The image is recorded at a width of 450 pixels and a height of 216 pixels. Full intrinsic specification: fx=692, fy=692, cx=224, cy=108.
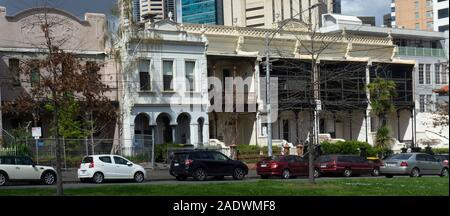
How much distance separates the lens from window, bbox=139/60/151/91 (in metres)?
43.9

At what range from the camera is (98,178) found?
30344 mm

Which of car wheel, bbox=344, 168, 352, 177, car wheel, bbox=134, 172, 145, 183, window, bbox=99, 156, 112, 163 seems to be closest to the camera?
window, bbox=99, 156, 112, 163

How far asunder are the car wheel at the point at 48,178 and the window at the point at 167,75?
A: 16.4m

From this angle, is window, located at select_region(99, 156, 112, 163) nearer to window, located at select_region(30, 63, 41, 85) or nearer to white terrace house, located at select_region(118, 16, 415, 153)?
window, located at select_region(30, 63, 41, 85)

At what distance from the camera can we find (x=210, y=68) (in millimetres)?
48406

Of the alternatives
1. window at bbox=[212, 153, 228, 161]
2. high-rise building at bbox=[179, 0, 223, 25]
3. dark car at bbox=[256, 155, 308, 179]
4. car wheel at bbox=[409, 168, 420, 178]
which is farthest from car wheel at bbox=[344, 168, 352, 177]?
high-rise building at bbox=[179, 0, 223, 25]

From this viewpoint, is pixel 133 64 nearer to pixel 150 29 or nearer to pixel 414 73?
pixel 150 29

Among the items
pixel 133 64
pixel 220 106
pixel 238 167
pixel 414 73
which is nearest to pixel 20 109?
pixel 238 167

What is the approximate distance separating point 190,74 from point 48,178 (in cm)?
1832

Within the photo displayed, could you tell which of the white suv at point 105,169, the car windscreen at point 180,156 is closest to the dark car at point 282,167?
the car windscreen at point 180,156

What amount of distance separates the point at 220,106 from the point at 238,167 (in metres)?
15.2

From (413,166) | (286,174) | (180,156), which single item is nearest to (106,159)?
(180,156)

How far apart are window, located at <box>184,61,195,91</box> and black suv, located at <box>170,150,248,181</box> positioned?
44.6ft

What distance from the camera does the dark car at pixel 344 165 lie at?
Answer: 121ft
